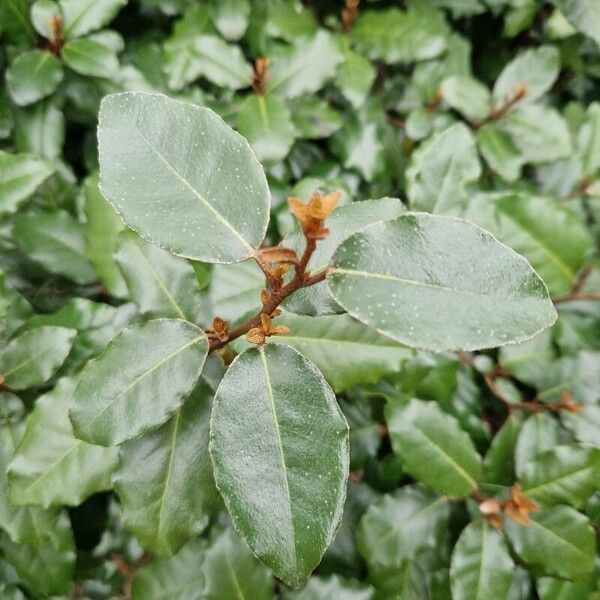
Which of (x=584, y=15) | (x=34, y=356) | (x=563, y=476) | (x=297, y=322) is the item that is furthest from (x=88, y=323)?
(x=584, y=15)

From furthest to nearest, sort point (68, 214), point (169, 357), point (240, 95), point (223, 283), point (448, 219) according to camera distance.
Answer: point (240, 95), point (68, 214), point (223, 283), point (169, 357), point (448, 219)

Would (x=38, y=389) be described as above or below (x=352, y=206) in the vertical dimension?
below

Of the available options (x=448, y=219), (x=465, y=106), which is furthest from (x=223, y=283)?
(x=465, y=106)

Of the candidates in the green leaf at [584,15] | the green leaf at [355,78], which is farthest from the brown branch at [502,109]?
the green leaf at [355,78]

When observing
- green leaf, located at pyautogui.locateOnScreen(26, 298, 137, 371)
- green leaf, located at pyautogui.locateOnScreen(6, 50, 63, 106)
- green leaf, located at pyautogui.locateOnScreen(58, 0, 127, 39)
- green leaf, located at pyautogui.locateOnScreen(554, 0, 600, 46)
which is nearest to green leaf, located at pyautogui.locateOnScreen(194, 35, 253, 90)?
green leaf, located at pyautogui.locateOnScreen(58, 0, 127, 39)

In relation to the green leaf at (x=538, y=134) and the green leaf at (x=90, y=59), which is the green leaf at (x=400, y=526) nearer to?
the green leaf at (x=538, y=134)

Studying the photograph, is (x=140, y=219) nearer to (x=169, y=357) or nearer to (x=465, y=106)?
(x=169, y=357)

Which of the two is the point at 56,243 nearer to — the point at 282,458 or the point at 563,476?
the point at 282,458
